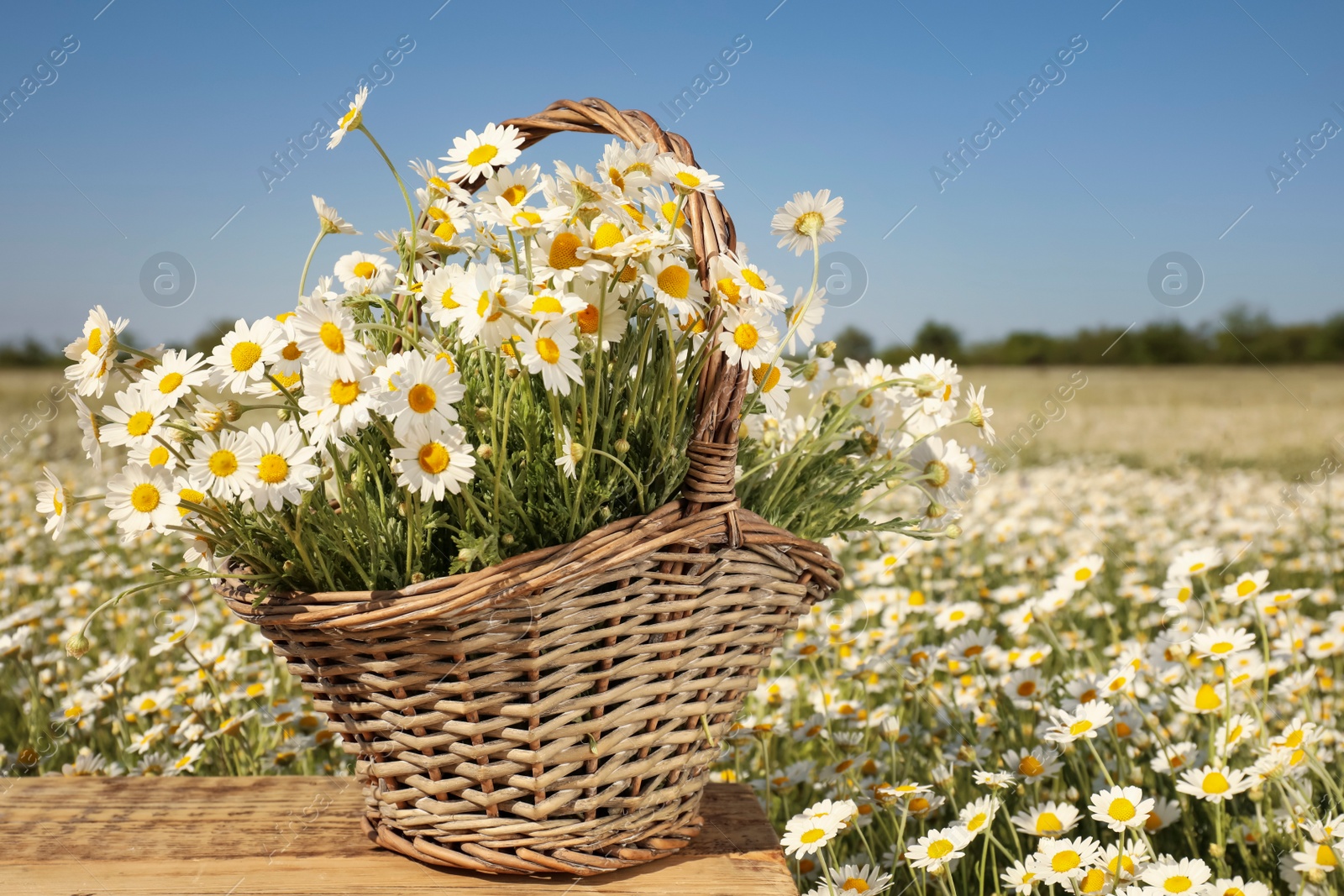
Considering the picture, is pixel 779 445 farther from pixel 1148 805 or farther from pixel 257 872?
pixel 257 872

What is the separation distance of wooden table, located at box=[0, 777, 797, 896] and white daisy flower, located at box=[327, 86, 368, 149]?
0.77 m

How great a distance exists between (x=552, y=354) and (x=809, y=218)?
348 millimetres

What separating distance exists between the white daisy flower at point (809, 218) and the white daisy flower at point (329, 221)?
1.50ft

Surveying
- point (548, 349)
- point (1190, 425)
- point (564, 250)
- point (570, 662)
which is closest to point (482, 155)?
point (564, 250)

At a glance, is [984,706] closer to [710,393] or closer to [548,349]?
[710,393]

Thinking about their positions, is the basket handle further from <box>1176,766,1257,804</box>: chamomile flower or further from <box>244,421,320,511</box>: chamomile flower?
<box>1176,766,1257,804</box>: chamomile flower

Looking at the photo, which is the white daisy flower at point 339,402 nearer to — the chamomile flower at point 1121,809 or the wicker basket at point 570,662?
the wicker basket at point 570,662

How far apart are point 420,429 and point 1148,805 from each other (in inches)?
35.4

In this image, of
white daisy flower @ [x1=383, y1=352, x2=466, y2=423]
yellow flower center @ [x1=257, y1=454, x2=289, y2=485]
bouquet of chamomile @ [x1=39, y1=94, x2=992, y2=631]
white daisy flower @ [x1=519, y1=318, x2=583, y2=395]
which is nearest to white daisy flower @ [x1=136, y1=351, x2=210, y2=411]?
bouquet of chamomile @ [x1=39, y1=94, x2=992, y2=631]

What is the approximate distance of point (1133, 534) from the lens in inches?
124

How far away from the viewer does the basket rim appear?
32.2 inches

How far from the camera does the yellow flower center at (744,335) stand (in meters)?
0.82

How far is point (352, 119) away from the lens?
892 mm

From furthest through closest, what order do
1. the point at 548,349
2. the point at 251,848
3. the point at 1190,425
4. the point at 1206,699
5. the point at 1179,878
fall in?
the point at 1190,425 < the point at 1206,699 < the point at 251,848 < the point at 1179,878 < the point at 548,349
